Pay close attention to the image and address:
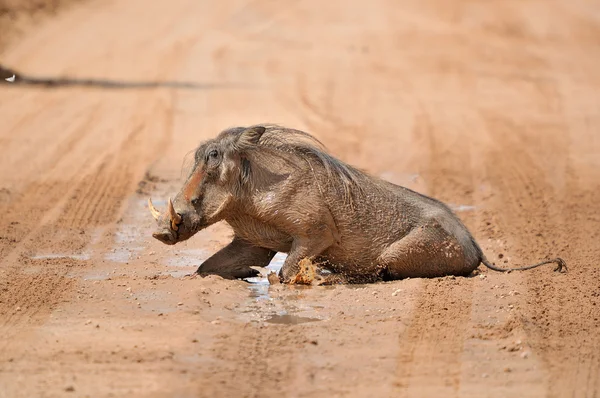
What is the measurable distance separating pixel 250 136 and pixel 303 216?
2.30ft

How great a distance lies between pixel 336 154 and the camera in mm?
13422

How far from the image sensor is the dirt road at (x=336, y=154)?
588cm

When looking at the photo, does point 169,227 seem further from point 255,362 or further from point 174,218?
point 255,362

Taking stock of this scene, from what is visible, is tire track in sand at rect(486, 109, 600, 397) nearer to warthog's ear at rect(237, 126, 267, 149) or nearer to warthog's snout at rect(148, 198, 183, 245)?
warthog's ear at rect(237, 126, 267, 149)

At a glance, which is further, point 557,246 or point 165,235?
point 557,246

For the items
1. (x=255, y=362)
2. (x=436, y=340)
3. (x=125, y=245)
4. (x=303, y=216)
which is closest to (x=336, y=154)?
(x=125, y=245)

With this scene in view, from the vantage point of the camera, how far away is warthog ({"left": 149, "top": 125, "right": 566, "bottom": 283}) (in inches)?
307

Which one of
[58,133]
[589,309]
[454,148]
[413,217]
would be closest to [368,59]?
[454,148]

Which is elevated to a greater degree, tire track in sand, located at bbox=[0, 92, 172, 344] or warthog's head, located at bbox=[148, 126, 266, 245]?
warthog's head, located at bbox=[148, 126, 266, 245]

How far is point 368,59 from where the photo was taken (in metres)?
19.5

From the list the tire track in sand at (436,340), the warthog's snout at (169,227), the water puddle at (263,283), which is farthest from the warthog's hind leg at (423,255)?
the warthog's snout at (169,227)

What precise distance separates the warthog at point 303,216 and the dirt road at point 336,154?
274 mm

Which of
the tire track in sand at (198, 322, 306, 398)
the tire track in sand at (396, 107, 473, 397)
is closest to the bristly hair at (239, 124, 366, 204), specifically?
the tire track in sand at (396, 107, 473, 397)

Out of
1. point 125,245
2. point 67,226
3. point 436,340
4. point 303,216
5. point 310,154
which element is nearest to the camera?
point 436,340
